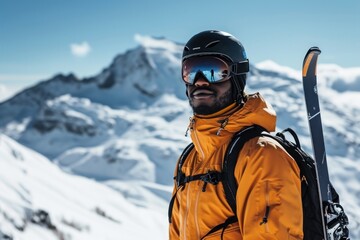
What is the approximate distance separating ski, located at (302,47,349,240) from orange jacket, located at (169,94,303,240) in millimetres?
336

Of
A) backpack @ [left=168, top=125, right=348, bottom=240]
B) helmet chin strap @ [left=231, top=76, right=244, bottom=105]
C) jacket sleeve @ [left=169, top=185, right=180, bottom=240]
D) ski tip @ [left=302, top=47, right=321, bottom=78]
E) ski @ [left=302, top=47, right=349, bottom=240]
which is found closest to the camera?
backpack @ [left=168, top=125, right=348, bottom=240]

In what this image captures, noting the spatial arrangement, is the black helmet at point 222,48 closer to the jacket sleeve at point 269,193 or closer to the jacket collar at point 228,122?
the jacket collar at point 228,122

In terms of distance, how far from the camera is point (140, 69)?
389ft

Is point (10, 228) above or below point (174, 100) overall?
below

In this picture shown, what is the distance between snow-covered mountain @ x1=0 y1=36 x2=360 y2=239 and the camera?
58.0 meters

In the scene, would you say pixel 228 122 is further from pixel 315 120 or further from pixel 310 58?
pixel 310 58

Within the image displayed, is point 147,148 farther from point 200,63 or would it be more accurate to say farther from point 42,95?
point 42,95

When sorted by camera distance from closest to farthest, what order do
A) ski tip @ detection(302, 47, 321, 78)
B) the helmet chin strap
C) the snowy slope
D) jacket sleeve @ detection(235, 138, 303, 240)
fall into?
jacket sleeve @ detection(235, 138, 303, 240)
ski tip @ detection(302, 47, 321, 78)
the helmet chin strap
the snowy slope

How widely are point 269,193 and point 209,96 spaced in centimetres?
103

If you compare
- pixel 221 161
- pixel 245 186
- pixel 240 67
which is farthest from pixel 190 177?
pixel 240 67

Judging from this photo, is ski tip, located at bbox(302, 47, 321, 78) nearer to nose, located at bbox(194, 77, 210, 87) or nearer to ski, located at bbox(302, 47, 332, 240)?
ski, located at bbox(302, 47, 332, 240)

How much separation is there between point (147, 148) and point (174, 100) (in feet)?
101

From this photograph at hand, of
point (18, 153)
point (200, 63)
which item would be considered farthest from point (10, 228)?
point (18, 153)

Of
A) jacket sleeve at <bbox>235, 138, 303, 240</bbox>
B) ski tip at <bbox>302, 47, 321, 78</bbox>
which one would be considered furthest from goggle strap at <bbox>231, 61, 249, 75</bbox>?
jacket sleeve at <bbox>235, 138, 303, 240</bbox>
